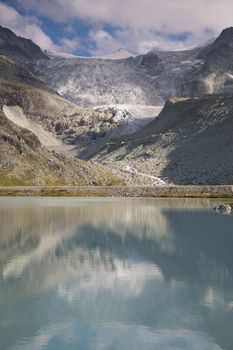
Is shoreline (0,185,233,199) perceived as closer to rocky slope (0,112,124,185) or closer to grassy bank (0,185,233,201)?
grassy bank (0,185,233,201)

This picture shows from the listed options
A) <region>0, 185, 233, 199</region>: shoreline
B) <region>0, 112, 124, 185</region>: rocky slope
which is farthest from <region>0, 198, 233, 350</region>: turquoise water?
<region>0, 112, 124, 185</region>: rocky slope

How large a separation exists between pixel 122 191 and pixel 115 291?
427 ft

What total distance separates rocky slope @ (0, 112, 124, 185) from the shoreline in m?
14.2

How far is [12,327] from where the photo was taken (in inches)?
814

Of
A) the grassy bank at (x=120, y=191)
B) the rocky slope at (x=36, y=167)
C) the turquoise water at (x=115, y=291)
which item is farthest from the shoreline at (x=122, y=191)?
the turquoise water at (x=115, y=291)

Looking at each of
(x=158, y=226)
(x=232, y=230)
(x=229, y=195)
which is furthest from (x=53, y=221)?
(x=229, y=195)

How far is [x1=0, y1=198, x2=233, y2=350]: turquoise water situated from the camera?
1975 cm

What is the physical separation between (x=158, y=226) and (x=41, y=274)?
29.4 metres

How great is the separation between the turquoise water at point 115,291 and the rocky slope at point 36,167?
122977 mm

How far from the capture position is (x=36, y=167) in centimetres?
17800

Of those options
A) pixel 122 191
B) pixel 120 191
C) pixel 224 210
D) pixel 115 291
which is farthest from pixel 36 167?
pixel 115 291

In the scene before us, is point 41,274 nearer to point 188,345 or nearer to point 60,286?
point 60,286

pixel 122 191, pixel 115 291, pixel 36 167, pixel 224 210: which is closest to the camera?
pixel 115 291

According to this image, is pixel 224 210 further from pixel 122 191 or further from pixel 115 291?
pixel 122 191
